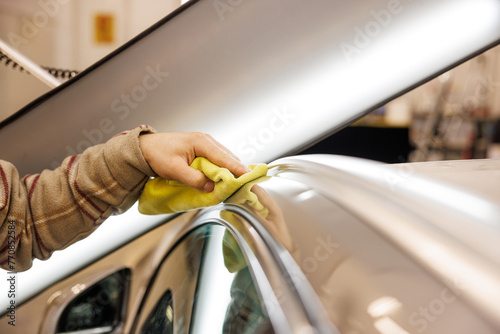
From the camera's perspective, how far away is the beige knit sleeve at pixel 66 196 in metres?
0.63

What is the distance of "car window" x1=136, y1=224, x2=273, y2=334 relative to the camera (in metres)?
0.38

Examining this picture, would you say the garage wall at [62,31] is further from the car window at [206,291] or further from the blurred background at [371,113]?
the car window at [206,291]

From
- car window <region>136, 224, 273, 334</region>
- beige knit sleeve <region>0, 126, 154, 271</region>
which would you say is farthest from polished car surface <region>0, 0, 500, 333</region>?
beige knit sleeve <region>0, 126, 154, 271</region>

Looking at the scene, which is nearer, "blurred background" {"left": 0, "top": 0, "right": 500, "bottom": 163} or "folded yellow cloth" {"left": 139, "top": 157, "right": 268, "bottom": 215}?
"folded yellow cloth" {"left": 139, "top": 157, "right": 268, "bottom": 215}

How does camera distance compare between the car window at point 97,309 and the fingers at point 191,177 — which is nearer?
the fingers at point 191,177

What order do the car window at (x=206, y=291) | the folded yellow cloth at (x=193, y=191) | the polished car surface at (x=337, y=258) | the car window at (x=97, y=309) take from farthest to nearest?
the car window at (x=97, y=309), the folded yellow cloth at (x=193, y=191), the car window at (x=206, y=291), the polished car surface at (x=337, y=258)

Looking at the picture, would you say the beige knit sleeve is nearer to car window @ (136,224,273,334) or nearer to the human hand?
the human hand

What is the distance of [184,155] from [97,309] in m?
0.45

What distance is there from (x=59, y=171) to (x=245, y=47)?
16.4 inches

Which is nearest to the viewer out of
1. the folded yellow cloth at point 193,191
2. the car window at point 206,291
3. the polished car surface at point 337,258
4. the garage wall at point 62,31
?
the polished car surface at point 337,258

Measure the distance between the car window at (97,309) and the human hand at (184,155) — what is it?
1.08 feet

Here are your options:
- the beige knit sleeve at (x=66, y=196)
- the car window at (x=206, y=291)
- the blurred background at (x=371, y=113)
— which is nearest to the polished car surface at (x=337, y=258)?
the car window at (x=206, y=291)

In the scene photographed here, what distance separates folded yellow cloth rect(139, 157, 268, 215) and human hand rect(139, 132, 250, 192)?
1 cm

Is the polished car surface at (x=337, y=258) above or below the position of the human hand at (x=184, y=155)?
below
